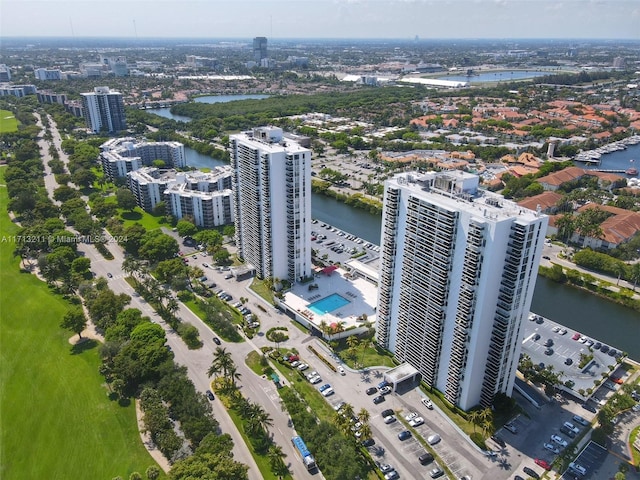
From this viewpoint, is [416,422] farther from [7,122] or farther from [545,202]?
[7,122]

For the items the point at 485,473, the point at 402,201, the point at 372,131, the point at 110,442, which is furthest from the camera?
the point at 372,131

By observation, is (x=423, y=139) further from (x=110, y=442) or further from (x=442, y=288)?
(x=110, y=442)

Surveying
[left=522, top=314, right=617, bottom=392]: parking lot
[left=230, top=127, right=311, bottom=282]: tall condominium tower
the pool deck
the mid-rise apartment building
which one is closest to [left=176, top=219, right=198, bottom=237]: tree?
the mid-rise apartment building

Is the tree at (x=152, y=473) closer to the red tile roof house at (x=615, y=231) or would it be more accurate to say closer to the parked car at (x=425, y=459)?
the parked car at (x=425, y=459)

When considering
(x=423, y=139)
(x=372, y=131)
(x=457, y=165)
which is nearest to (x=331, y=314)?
(x=457, y=165)

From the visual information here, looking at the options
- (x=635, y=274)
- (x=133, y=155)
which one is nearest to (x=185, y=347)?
(x=635, y=274)

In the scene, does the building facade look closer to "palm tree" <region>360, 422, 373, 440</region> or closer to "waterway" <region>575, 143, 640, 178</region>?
"palm tree" <region>360, 422, 373, 440</region>
